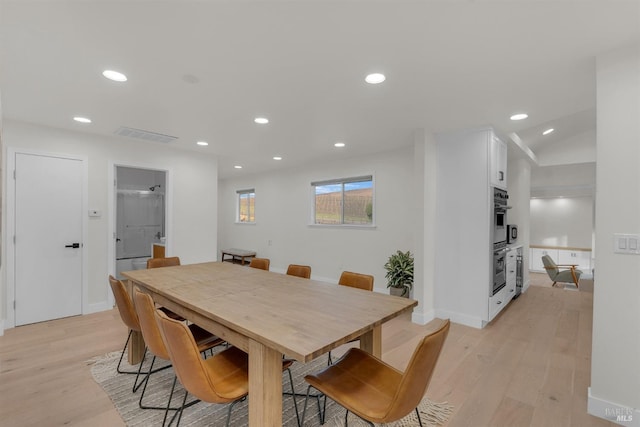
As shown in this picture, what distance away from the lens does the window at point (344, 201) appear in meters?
5.41

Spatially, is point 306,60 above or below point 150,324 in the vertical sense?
above

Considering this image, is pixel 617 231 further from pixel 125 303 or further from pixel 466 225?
pixel 125 303

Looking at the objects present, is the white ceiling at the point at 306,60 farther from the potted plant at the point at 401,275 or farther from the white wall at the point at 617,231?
the potted plant at the point at 401,275

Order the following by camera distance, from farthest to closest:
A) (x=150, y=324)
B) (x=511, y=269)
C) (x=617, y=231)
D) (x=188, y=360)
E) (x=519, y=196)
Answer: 1. (x=519, y=196)
2. (x=511, y=269)
3. (x=617, y=231)
4. (x=150, y=324)
5. (x=188, y=360)

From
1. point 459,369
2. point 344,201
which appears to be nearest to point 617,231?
point 459,369

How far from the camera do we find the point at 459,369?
2.61 meters

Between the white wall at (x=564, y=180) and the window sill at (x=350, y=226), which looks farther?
the white wall at (x=564, y=180)

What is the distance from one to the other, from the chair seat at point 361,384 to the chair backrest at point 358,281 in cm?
70

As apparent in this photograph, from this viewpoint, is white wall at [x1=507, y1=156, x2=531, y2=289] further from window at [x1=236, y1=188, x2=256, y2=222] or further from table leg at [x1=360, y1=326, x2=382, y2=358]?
window at [x1=236, y1=188, x2=256, y2=222]

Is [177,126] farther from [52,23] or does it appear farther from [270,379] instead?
[270,379]

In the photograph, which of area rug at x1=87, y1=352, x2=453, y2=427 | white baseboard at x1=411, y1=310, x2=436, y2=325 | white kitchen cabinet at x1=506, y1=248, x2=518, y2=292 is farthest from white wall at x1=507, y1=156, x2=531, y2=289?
area rug at x1=87, y1=352, x2=453, y2=427

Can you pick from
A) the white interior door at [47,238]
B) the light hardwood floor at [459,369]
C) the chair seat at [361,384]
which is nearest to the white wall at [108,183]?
the white interior door at [47,238]

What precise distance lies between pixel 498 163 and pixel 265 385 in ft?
12.3

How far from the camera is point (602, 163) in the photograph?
1.97m
